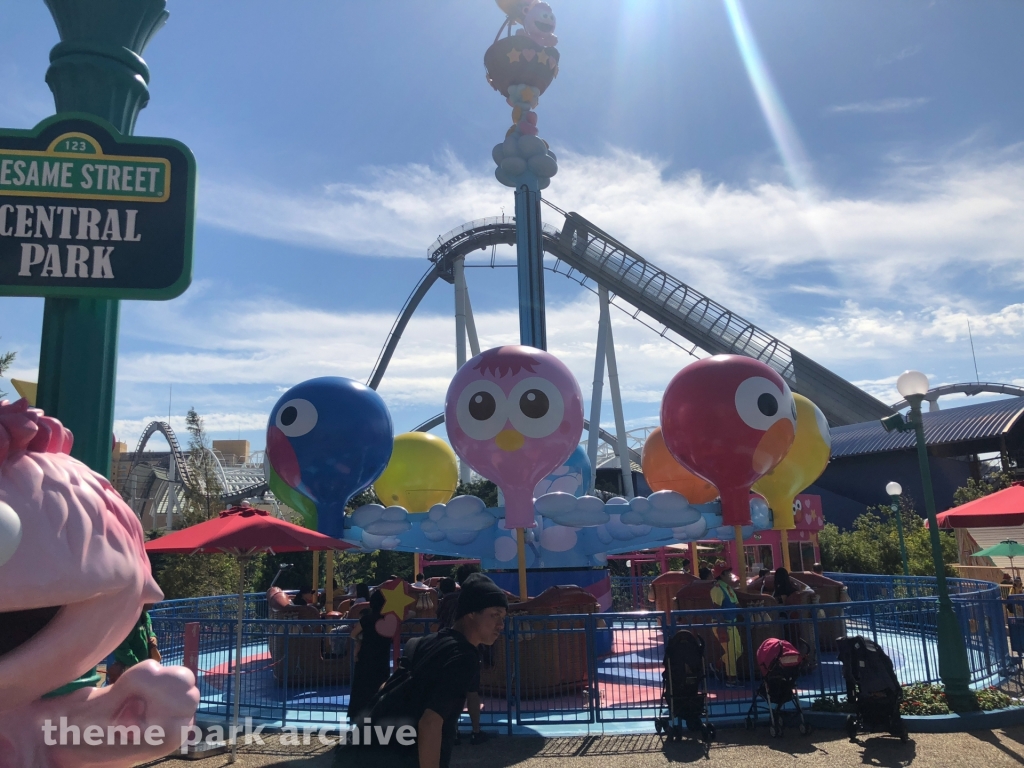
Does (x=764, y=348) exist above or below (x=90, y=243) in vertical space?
above

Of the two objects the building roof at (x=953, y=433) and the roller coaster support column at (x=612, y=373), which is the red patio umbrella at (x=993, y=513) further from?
the building roof at (x=953, y=433)

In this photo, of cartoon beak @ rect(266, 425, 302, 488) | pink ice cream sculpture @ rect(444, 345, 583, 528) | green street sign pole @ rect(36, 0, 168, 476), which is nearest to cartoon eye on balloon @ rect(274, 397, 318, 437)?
cartoon beak @ rect(266, 425, 302, 488)

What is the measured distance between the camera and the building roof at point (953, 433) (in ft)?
91.3

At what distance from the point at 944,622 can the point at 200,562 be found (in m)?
13.6

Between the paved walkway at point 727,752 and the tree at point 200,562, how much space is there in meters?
8.36

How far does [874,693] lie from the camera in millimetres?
6387

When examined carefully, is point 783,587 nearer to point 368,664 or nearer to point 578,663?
point 578,663

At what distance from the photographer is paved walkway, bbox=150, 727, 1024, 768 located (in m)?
5.82

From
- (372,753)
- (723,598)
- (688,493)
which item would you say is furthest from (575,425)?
(372,753)

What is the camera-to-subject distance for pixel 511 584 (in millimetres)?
10984

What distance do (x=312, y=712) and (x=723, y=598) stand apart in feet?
15.3

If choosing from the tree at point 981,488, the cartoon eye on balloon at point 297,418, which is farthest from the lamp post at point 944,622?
the tree at point 981,488

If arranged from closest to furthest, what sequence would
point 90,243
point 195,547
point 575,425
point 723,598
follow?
1. point 90,243
2. point 195,547
3. point 723,598
4. point 575,425

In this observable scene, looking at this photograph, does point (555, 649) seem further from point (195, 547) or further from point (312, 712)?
point (195, 547)
